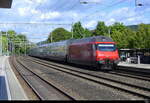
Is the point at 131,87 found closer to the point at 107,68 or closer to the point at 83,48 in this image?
the point at 107,68

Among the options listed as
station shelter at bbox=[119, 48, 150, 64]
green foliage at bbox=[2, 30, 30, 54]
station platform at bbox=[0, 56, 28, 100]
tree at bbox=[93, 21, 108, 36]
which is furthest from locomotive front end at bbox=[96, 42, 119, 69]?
green foliage at bbox=[2, 30, 30, 54]

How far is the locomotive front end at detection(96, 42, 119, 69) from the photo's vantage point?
971 inches

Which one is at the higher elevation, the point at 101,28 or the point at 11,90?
the point at 101,28

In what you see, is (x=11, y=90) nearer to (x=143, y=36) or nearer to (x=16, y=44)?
(x=143, y=36)

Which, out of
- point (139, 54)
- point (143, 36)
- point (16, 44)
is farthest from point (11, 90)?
point (16, 44)

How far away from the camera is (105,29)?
7175 cm

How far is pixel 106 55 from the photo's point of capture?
2503 cm

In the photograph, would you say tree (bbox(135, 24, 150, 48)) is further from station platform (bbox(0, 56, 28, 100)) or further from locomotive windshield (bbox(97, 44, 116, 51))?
station platform (bbox(0, 56, 28, 100))

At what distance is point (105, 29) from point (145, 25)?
72.6 ft

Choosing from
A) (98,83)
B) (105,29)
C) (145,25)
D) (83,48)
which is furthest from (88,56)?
(105,29)

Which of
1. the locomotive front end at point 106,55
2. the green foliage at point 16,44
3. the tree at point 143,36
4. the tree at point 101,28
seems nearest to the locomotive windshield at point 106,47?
the locomotive front end at point 106,55

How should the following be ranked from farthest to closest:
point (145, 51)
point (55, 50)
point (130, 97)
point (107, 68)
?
1. point (55, 50)
2. point (145, 51)
3. point (107, 68)
4. point (130, 97)

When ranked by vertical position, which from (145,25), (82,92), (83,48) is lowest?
(82,92)

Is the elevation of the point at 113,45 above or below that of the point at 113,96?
above
